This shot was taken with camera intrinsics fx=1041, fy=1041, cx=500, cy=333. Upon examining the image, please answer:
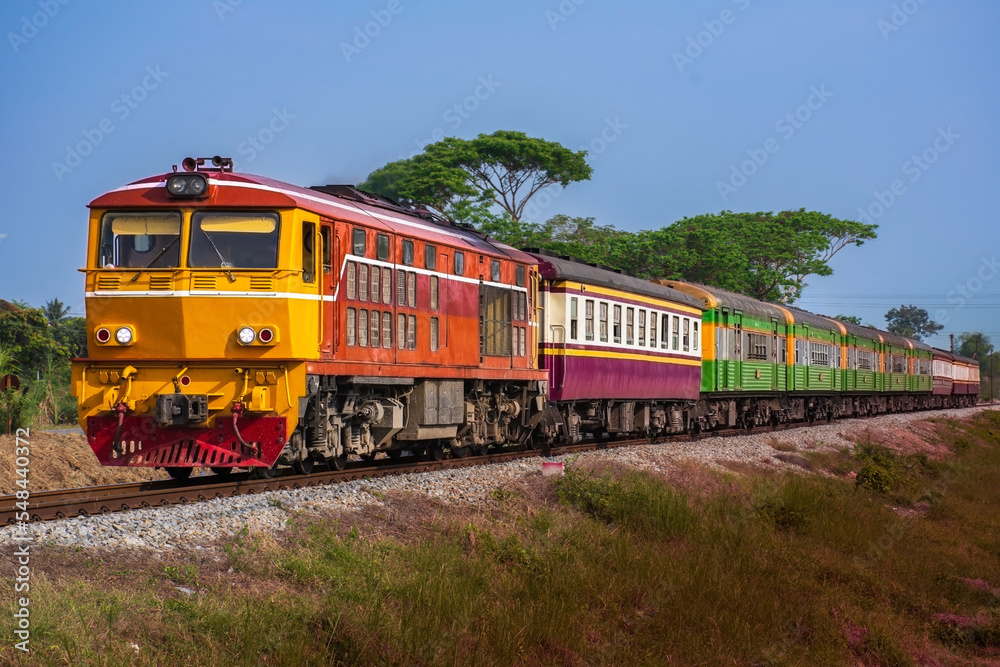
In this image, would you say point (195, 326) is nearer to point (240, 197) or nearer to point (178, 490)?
point (240, 197)

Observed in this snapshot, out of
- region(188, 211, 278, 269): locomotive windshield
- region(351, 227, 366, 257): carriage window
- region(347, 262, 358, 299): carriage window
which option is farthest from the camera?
region(351, 227, 366, 257): carriage window

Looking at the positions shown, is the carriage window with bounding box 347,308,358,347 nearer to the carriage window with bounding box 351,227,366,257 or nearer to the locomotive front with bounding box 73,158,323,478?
the carriage window with bounding box 351,227,366,257

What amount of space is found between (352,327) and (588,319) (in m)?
8.71

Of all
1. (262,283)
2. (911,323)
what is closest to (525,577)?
(262,283)

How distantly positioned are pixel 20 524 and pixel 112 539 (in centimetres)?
112

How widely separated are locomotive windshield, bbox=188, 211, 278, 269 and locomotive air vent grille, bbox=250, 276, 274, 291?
17 cm

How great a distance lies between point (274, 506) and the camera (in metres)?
11.4

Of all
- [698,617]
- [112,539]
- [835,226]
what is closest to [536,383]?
[698,617]

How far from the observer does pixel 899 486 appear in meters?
21.1

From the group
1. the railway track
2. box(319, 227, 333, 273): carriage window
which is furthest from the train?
the railway track

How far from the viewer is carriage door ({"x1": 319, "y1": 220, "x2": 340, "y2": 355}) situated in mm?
13273

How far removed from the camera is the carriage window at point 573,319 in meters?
21.0

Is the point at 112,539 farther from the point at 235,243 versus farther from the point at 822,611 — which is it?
the point at 822,611

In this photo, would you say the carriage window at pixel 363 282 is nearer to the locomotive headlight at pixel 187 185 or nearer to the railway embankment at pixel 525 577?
the locomotive headlight at pixel 187 185
